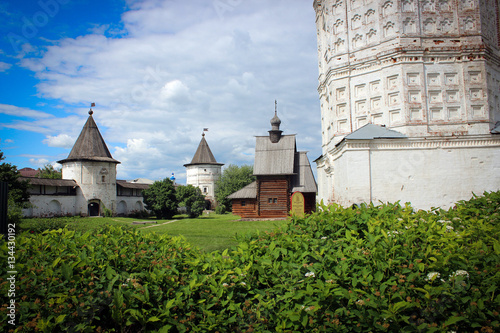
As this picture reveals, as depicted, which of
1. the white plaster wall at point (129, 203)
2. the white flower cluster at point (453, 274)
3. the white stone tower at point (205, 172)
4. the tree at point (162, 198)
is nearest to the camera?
Result: the white flower cluster at point (453, 274)

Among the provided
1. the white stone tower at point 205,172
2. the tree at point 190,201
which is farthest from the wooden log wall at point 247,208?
the white stone tower at point 205,172

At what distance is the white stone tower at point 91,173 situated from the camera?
1297 inches

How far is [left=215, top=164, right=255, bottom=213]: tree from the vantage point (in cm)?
4881

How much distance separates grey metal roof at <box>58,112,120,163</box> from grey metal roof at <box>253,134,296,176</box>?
658 inches

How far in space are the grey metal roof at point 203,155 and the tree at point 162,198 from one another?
18.4 metres

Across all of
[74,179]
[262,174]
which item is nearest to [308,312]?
[262,174]

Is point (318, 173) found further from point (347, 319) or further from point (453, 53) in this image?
point (347, 319)

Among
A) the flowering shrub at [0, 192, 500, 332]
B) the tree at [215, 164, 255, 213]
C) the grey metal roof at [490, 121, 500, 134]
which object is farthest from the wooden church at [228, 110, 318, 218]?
the flowering shrub at [0, 192, 500, 332]

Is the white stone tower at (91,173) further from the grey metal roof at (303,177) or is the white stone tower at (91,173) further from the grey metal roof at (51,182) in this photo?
the grey metal roof at (303,177)

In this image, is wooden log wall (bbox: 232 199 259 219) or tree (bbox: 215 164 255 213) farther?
tree (bbox: 215 164 255 213)

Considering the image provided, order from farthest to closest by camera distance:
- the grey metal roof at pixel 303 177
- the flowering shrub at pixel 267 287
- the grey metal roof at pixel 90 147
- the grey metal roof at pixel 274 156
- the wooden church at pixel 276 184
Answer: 1. the grey metal roof at pixel 90 147
2. the grey metal roof at pixel 274 156
3. the wooden church at pixel 276 184
4. the grey metal roof at pixel 303 177
5. the flowering shrub at pixel 267 287

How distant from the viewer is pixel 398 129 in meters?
16.3

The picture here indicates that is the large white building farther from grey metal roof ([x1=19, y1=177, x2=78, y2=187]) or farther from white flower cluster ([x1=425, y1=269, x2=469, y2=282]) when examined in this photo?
grey metal roof ([x1=19, y1=177, x2=78, y2=187])

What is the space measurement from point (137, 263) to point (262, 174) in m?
24.2
